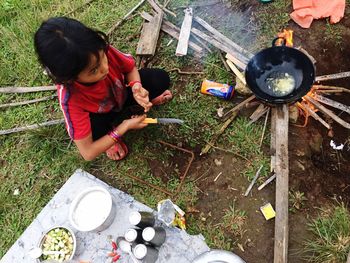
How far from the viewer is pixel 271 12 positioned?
420cm

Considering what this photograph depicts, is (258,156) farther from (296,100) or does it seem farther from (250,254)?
(250,254)

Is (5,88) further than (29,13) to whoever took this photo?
No

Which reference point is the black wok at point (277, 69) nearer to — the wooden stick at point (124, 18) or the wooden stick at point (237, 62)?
the wooden stick at point (237, 62)

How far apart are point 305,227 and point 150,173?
1473mm

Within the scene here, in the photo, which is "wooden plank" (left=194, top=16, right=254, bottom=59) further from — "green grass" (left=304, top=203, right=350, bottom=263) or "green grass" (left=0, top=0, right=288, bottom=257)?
"green grass" (left=304, top=203, right=350, bottom=263)

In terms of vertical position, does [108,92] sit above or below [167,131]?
above

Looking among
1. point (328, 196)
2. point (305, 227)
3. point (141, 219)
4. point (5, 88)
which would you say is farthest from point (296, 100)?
point (5, 88)

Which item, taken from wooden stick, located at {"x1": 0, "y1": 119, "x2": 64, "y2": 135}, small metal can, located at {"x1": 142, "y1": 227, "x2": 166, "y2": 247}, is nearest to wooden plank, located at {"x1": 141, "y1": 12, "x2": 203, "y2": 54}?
wooden stick, located at {"x1": 0, "y1": 119, "x2": 64, "y2": 135}

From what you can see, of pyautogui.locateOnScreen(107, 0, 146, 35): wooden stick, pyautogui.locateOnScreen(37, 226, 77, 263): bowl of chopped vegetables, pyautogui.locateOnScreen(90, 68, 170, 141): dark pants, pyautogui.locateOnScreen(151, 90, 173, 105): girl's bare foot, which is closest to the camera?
pyautogui.locateOnScreen(37, 226, 77, 263): bowl of chopped vegetables

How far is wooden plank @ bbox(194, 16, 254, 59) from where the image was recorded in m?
3.90

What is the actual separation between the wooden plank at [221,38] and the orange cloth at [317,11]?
0.70 meters

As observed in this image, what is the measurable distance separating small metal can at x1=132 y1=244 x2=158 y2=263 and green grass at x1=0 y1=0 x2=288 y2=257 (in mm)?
398

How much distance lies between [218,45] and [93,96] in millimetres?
1588

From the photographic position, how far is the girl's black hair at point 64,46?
7.59 feet
